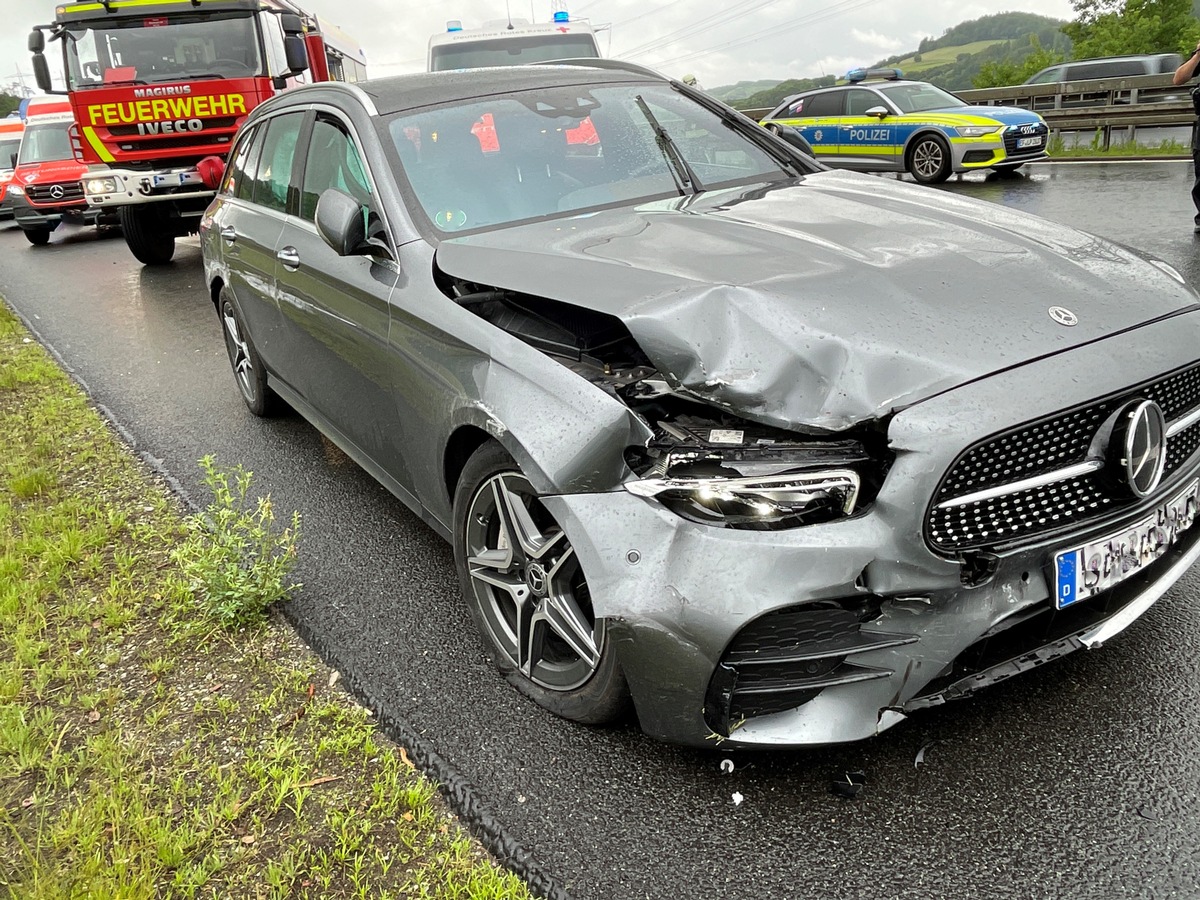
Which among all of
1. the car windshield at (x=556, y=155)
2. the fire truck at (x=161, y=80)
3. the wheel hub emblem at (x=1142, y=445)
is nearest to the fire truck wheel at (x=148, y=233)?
the fire truck at (x=161, y=80)

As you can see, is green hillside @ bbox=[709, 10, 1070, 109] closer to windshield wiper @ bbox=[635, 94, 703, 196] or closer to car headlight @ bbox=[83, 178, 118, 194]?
car headlight @ bbox=[83, 178, 118, 194]

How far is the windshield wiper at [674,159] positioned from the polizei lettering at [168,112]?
8632 millimetres

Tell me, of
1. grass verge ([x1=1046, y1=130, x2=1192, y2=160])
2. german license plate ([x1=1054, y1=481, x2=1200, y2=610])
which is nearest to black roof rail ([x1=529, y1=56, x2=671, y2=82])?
german license plate ([x1=1054, y1=481, x2=1200, y2=610])

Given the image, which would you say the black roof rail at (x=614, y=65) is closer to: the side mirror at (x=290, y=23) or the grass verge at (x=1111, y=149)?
the side mirror at (x=290, y=23)

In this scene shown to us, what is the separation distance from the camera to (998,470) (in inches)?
82.7

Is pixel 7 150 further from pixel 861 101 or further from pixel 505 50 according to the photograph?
pixel 861 101

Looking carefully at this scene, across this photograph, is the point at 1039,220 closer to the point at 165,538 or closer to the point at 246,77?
the point at 165,538

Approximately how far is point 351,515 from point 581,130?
1.95m

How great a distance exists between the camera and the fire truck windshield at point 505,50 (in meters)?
11.4

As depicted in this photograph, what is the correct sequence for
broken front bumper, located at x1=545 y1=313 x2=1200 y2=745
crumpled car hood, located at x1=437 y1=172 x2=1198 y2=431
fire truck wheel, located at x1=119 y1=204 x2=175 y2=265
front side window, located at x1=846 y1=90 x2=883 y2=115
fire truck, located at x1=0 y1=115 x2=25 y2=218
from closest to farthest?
broken front bumper, located at x1=545 y1=313 x2=1200 y2=745, crumpled car hood, located at x1=437 y1=172 x2=1198 y2=431, fire truck wheel, located at x1=119 y1=204 x2=175 y2=265, front side window, located at x1=846 y1=90 x2=883 y2=115, fire truck, located at x1=0 y1=115 x2=25 y2=218

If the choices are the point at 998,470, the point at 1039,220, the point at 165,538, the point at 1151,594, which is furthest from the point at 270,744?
the point at 1039,220

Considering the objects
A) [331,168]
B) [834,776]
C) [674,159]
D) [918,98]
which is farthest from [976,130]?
[834,776]

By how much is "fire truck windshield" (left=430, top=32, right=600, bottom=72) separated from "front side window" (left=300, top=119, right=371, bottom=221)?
804 cm

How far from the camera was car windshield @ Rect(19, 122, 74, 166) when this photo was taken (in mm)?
18031
